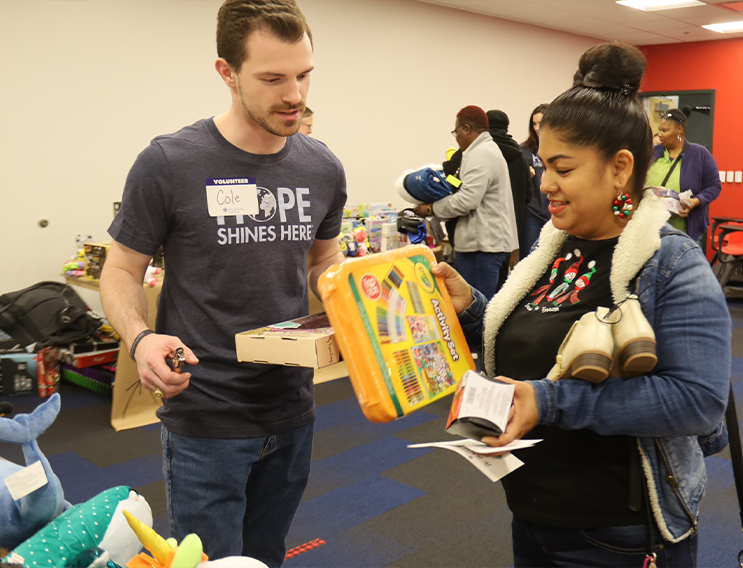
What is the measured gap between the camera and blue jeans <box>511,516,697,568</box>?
1155 millimetres

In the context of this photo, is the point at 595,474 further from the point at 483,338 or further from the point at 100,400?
the point at 100,400

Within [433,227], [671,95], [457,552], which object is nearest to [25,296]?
[433,227]

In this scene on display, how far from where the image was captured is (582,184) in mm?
1183

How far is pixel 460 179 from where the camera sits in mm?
4391

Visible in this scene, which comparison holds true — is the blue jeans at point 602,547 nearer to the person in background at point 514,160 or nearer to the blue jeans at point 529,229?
the person in background at point 514,160

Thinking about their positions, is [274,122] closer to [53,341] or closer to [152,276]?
[152,276]

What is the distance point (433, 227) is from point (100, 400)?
2496 mm

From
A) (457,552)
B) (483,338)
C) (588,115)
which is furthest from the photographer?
(457,552)

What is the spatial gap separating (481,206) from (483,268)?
39cm

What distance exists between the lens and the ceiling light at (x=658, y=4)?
26.0ft

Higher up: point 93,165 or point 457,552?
point 93,165

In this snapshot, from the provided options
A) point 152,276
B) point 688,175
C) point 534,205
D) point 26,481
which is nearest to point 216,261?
point 26,481

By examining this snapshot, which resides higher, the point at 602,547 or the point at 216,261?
the point at 216,261

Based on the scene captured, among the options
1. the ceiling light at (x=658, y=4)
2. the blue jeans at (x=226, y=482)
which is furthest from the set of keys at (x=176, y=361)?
the ceiling light at (x=658, y=4)
